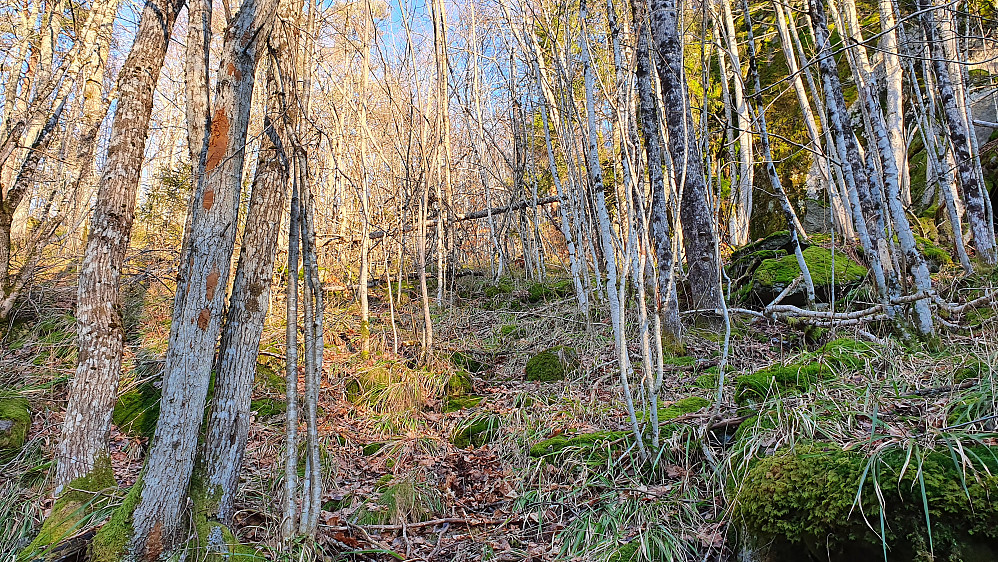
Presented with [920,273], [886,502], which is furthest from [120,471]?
[920,273]

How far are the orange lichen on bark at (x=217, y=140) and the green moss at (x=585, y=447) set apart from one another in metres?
2.78

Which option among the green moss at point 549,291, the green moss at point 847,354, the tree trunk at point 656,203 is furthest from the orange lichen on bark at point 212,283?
the green moss at point 549,291

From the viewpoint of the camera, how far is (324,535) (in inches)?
110

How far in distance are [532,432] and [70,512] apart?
9.60 ft

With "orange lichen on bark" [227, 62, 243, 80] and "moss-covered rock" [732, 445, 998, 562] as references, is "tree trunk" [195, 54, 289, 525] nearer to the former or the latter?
"orange lichen on bark" [227, 62, 243, 80]

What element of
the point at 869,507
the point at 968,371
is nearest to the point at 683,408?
the point at 968,371

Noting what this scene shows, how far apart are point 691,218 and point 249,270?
15.2 feet

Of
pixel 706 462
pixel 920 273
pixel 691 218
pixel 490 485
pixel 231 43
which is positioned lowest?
pixel 490 485

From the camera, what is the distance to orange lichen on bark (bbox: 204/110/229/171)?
9.11 ft

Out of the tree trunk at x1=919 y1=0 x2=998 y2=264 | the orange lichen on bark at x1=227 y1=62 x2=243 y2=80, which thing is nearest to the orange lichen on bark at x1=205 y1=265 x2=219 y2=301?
the orange lichen on bark at x1=227 y1=62 x2=243 y2=80

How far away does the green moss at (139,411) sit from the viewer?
4691 mm

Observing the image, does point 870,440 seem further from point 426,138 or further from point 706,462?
point 426,138

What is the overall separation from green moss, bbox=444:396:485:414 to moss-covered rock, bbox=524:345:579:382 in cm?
64

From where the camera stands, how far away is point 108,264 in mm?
3742
